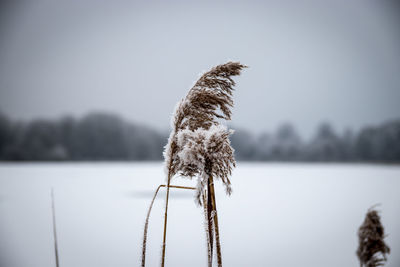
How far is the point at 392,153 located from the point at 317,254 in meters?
45.2

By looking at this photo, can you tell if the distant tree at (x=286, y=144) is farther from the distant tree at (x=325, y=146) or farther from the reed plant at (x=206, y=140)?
the reed plant at (x=206, y=140)

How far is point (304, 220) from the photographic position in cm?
923

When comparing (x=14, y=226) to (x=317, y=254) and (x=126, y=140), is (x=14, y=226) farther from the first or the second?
(x=126, y=140)

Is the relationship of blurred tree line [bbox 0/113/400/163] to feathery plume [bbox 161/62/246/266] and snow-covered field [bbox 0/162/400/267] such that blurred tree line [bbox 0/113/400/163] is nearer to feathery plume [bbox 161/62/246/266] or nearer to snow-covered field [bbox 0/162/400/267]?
snow-covered field [bbox 0/162/400/267]

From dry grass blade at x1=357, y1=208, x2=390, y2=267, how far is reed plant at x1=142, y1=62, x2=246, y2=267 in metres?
1.61

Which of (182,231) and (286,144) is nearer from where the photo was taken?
(182,231)

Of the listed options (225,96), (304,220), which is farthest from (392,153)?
(225,96)

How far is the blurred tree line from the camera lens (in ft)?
152

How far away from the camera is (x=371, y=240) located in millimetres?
2584

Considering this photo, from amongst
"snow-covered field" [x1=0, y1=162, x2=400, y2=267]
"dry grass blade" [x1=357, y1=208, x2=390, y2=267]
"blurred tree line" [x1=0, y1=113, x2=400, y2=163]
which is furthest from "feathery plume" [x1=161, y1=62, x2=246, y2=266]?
"blurred tree line" [x1=0, y1=113, x2=400, y2=163]

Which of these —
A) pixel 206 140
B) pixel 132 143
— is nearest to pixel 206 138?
pixel 206 140

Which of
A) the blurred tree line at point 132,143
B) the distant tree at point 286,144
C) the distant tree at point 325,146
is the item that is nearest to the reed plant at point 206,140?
the blurred tree line at point 132,143

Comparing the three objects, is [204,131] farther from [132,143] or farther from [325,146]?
[325,146]

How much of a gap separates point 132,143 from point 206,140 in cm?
5612
